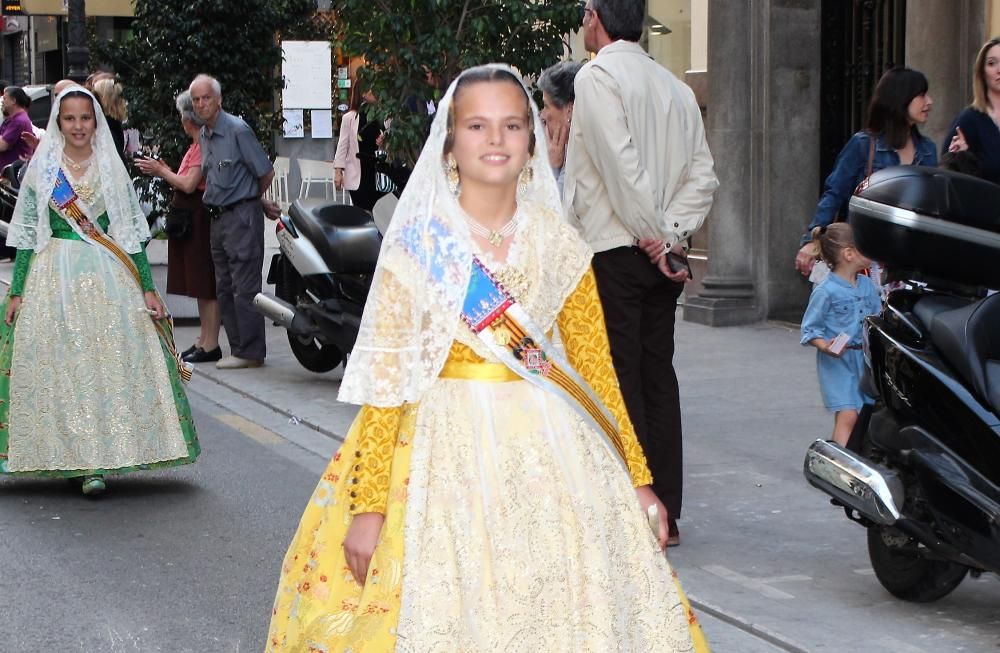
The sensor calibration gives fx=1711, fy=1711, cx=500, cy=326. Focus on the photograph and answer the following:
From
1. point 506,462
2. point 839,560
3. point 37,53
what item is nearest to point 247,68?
point 839,560

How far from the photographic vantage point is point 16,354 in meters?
7.50

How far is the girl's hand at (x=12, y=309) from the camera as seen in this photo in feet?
24.5

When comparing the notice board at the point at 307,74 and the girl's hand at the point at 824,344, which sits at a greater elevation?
the notice board at the point at 307,74

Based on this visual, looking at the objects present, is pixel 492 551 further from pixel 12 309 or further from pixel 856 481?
pixel 12 309

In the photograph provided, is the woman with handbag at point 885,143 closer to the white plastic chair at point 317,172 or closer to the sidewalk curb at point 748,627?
the sidewalk curb at point 748,627

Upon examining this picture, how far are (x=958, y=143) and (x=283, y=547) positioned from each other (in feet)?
10.5

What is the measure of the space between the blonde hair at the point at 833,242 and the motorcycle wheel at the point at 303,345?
4.10 m

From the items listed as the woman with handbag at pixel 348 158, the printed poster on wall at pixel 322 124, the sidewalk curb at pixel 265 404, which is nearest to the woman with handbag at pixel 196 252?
the sidewalk curb at pixel 265 404

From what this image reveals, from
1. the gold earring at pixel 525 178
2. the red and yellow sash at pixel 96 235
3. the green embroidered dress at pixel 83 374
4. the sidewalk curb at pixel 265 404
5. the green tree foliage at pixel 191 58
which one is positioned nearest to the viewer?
the gold earring at pixel 525 178

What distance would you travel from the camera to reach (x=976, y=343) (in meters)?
4.90

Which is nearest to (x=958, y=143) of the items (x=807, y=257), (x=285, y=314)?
(x=807, y=257)

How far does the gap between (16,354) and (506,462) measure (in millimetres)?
4433

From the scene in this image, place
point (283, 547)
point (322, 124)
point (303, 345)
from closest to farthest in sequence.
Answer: point (283, 547) < point (303, 345) < point (322, 124)

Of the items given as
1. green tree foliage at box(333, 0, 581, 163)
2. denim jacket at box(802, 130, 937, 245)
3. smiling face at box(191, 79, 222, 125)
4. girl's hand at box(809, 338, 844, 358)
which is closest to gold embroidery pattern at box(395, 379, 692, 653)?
girl's hand at box(809, 338, 844, 358)
